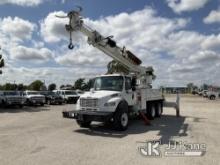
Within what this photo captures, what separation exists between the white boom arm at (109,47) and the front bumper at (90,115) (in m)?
3.20

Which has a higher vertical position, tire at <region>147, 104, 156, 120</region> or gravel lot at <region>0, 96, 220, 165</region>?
tire at <region>147, 104, 156, 120</region>

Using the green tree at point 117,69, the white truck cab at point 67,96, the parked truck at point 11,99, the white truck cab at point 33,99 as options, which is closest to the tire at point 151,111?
the green tree at point 117,69

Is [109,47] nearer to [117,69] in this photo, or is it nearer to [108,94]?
[108,94]

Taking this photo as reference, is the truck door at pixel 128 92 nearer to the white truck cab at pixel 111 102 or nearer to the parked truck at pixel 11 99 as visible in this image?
the white truck cab at pixel 111 102

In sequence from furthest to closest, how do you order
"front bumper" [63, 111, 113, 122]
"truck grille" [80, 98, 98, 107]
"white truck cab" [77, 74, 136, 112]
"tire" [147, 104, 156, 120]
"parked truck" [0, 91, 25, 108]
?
"parked truck" [0, 91, 25, 108] < "tire" [147, 104, 156, 120] < "truck grille" [80, 98, 98, 107] < "white truck cab" [77, 74, 136, 112] < "front bumper" [63, 111, 113, 122]

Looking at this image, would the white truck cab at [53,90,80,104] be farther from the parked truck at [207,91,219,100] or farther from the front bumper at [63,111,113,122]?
the parked truck at [207,91,219,100]

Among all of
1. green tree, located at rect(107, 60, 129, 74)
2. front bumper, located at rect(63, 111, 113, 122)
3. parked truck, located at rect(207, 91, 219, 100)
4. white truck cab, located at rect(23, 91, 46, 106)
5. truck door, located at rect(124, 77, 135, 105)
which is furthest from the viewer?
parked truck, located at rect(207, 91, 219, 100)

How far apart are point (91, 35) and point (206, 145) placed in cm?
794

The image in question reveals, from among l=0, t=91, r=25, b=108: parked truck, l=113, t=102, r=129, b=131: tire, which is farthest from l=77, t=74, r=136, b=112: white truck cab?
l=0, t=91, r=25, b=108: parked truck

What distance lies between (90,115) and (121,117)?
1362 mm

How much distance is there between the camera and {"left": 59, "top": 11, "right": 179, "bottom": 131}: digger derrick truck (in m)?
12.7

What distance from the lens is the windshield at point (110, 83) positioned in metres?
14.0

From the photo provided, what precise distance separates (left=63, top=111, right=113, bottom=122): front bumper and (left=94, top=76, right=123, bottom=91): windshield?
1.89 meters

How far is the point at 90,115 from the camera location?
40.9 feet
